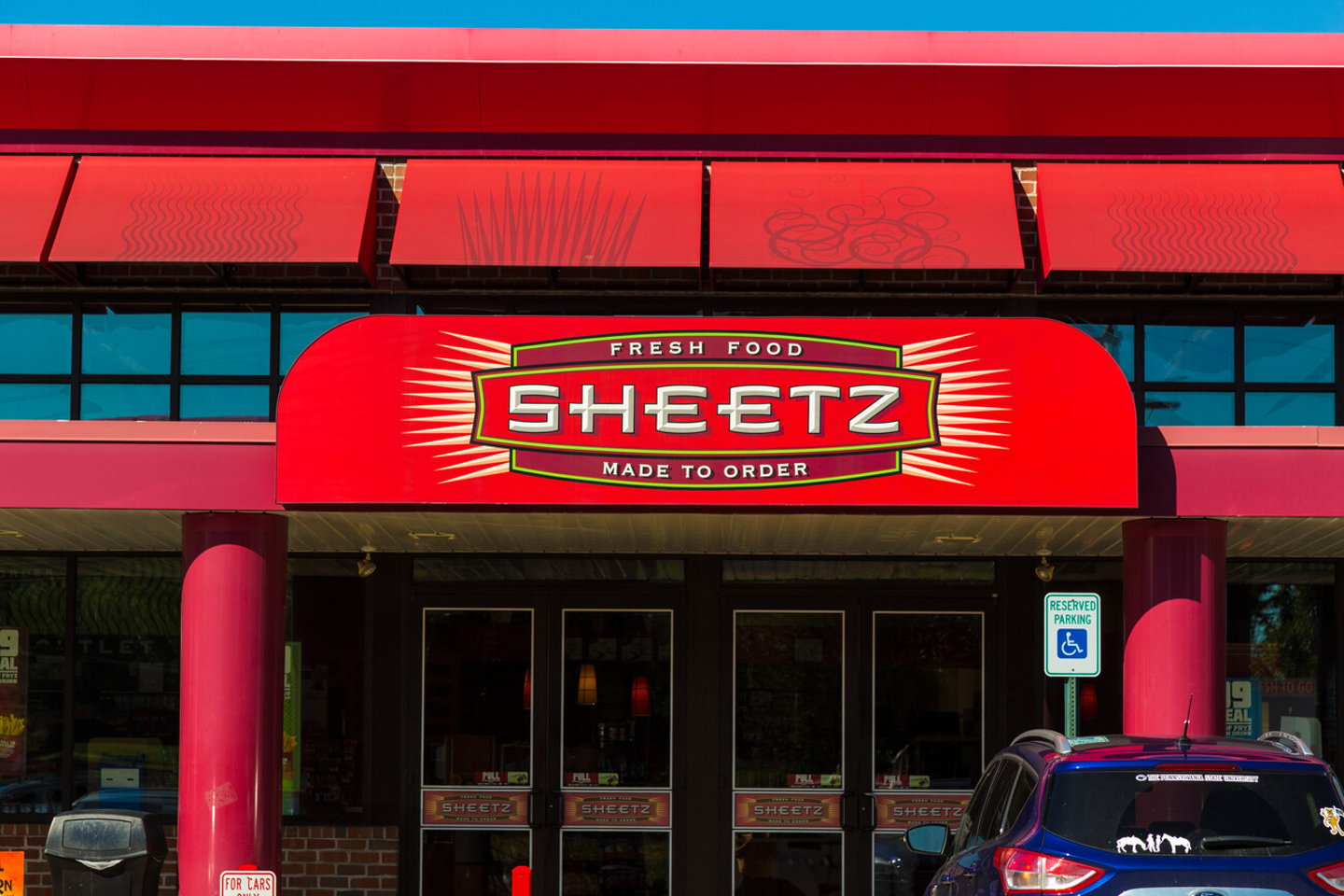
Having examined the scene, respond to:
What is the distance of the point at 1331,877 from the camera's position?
20.9 ft

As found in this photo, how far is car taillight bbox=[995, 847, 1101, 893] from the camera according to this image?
20.8ft

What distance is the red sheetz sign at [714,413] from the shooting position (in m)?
10.4

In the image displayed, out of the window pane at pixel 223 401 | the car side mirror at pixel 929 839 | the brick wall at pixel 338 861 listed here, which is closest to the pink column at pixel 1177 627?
the car side mirror at pixel 929 839

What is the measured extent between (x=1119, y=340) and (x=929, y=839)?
6429mm

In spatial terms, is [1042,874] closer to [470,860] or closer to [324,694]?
[470,860]

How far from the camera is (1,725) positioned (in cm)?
1373

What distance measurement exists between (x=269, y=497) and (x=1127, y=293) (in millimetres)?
7369

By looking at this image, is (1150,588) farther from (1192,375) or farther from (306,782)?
(306,782)

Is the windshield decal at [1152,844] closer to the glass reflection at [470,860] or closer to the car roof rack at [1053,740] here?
the car roof rack at [1053,740]

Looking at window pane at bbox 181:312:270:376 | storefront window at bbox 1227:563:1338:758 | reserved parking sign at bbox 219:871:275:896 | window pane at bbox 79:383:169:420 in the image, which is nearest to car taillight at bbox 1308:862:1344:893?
reserved parking sign at bbox 219:871:275:896

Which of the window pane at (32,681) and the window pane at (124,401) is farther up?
the window pane at (124,401)

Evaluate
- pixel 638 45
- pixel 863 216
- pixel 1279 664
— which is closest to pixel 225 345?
pixel 638 45

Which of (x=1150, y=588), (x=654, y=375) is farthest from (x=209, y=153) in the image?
(x=1150, y=588)

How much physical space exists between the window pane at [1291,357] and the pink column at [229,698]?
27.0 ft
